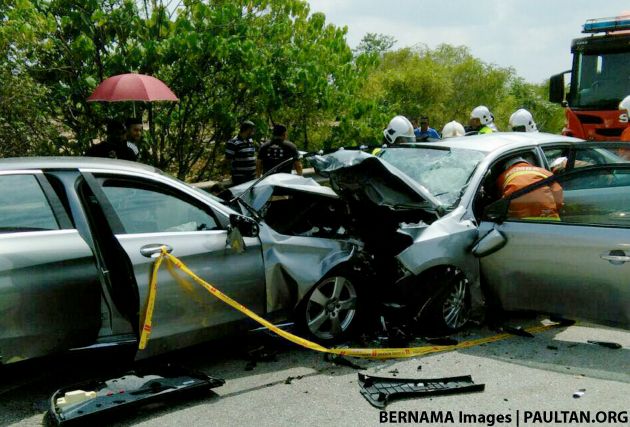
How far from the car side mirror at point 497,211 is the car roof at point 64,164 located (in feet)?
9.01

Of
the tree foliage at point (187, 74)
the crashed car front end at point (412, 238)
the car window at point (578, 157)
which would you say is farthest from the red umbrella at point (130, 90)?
the car window at point (578, 157)

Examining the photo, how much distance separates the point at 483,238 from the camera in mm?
5695

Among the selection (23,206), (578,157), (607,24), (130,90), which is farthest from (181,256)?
(607,24)

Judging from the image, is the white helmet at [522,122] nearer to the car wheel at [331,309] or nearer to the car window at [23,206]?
the car wheel at [331,309]

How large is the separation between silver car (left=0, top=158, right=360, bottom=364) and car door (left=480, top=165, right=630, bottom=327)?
4.77 feet

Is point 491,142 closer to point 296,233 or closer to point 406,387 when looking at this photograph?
point 296,233

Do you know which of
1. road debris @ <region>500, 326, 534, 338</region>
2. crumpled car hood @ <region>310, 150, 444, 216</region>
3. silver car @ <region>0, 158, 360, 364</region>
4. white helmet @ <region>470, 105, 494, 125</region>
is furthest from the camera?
white helmet @ <region>470, 105, 494, 125</region>

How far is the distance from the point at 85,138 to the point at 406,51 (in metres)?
27.2

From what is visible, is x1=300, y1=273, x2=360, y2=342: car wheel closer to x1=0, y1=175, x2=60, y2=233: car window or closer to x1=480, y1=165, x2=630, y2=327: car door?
x1=480, y1=165, x2=630, y2=327: car door

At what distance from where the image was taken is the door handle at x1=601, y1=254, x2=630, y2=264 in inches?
196

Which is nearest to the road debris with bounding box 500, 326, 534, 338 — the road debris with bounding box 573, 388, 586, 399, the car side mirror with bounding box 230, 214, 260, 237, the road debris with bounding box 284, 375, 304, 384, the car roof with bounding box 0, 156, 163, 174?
the road debris with bounding box 573, 388, 586, 399

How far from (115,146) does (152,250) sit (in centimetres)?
360

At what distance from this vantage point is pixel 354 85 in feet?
44.0

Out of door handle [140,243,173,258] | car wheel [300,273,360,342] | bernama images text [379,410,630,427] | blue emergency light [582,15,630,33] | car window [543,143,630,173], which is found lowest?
bernama images text [379,410,630,427]
